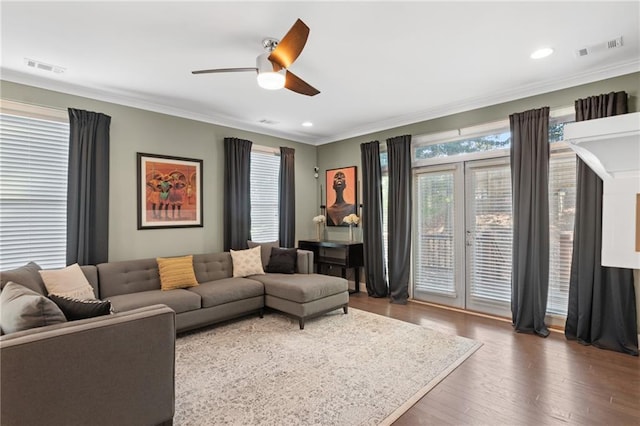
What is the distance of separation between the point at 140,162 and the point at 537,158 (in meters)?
4.63

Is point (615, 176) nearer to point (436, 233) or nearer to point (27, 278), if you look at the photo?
point (27, 278)

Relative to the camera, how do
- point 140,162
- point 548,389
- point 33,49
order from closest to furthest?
point 548,389 < point 33,49 < point 140,162

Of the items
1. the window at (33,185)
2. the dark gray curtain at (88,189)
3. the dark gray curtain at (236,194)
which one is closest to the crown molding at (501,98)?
the dark gray curtain at (236,194)

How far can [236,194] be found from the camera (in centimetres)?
493

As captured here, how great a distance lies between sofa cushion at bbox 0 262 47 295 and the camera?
2.77 m

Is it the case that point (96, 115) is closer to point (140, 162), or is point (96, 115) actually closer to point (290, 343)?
point (140, 162)

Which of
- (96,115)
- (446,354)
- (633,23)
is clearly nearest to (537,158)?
(633,23)

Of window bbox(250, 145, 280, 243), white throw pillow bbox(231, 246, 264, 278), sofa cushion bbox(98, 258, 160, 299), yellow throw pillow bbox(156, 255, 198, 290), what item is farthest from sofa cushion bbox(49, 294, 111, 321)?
window bbox(250, 145, 280, 243)

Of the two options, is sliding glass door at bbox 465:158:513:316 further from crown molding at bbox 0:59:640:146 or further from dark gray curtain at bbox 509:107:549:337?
crown molding at bbox 0:59:640:146

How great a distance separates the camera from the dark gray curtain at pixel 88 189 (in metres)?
3.57

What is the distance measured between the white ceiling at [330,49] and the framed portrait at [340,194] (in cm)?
157

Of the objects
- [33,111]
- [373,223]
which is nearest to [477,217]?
[373,223]

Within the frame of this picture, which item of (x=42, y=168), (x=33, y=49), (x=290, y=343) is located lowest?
(x=290, y=343)

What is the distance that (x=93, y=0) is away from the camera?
86.0 inches
